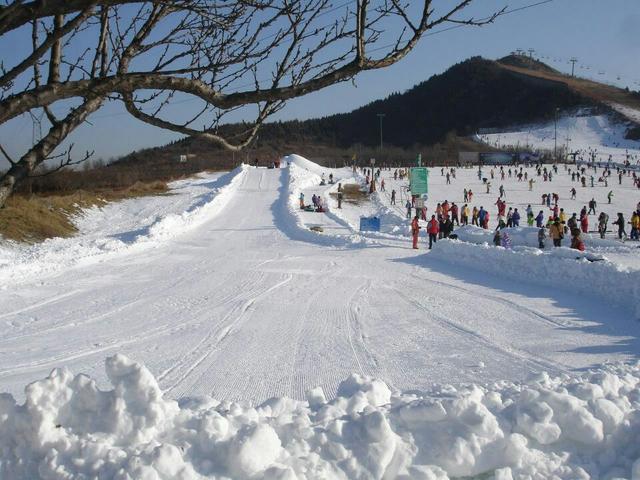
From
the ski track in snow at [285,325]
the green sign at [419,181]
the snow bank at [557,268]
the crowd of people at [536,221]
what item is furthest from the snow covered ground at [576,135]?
the ski track in snow at [285,325]

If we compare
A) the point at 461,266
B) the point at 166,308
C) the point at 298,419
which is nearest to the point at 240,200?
the point at 461,266

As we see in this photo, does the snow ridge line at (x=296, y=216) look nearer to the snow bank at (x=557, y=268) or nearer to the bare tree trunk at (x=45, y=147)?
the snow bank at (x=557, y=268)

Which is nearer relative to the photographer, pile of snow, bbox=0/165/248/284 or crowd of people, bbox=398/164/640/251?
pile of snow, bbox=0/165/248/284

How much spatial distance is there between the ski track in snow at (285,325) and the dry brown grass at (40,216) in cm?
1050

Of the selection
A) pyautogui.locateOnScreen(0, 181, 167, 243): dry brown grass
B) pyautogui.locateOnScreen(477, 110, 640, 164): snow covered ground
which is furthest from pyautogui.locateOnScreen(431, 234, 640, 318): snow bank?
pyautogui.locateOnScreen(477, 110, 640, 164): snow covered ground

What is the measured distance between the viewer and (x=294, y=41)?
3.71 meters

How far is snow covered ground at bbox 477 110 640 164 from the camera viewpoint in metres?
136

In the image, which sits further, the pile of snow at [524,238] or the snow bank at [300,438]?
the pile of snow at [524,238]

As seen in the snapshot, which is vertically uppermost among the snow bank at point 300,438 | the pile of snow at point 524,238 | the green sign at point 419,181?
the green sign at point 419,181

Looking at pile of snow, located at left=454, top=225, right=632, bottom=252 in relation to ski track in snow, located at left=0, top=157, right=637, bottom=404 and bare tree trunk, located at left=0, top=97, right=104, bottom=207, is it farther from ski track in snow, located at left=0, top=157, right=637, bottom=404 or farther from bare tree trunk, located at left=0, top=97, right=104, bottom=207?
bare tree trunk, located at left=0, top=97, right=104, bottom=207

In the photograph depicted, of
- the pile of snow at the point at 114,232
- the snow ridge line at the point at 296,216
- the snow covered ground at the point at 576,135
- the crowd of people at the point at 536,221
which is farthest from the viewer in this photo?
the snow covered ground at the point at 576,135

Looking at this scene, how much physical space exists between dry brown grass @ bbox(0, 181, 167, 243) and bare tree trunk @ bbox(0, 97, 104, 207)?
2314 centimetres

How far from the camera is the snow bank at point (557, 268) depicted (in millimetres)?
12297

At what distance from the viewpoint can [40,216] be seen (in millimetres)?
32031
